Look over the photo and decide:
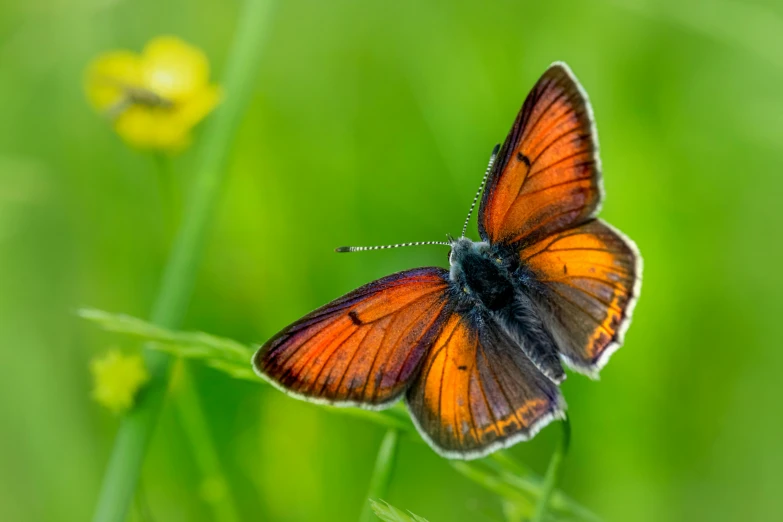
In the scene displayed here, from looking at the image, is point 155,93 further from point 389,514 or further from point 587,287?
point 389,514

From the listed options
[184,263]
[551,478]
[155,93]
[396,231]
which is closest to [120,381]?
[184,263]

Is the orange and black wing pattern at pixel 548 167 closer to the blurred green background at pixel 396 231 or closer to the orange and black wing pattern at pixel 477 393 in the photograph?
the orange and black wing pattern at pixel 477 393

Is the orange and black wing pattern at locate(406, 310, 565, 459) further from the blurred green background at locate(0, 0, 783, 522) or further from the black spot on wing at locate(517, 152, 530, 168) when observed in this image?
the blurred green background at locate(0, 0, 783, 522)

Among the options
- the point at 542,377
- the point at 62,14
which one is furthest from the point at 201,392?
the point at 62,14

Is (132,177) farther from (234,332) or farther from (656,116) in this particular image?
(656,116)

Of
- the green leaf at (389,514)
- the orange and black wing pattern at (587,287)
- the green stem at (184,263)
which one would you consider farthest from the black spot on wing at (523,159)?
the green leaf at (389,514)

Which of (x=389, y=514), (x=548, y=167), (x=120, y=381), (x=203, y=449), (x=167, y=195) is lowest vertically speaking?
(x=203, y=449)
